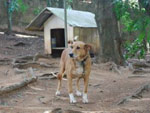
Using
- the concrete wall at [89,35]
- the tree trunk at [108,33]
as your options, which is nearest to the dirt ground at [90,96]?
the tree trunk at [108,33]

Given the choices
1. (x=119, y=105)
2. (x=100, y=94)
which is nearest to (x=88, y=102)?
(x=119, y=105)

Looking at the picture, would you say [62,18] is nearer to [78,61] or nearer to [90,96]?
[90,96]

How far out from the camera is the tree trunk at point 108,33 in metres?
11.2

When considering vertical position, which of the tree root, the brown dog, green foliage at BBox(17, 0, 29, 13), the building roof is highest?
green foliage at BBox(17, 0, 29, 13)

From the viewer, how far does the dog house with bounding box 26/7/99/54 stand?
1348 cm

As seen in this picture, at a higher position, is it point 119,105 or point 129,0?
point 129,0

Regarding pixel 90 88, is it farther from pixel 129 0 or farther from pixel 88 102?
pixel 129 0

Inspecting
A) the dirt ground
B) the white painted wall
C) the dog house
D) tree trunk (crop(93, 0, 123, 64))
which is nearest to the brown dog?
the dirt ground

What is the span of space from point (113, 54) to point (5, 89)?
6277mm

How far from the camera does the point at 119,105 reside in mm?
5078

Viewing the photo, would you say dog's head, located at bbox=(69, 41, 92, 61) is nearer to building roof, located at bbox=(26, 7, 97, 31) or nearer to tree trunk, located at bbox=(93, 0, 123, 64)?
tree trunk, located at bbox=(93, 0, 123, 64)

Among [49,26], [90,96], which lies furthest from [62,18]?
[90,96]

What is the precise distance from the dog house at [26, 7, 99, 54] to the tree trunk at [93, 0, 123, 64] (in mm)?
2087

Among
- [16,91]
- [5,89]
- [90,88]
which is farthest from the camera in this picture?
[90,88]
